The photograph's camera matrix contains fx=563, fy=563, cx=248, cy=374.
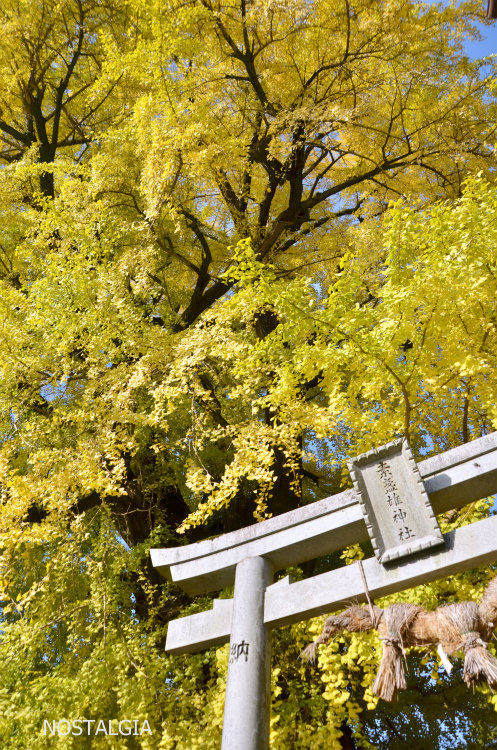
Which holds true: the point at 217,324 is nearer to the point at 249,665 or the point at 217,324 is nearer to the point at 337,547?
the point at 337,547

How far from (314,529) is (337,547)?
219mm

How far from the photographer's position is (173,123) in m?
7.27

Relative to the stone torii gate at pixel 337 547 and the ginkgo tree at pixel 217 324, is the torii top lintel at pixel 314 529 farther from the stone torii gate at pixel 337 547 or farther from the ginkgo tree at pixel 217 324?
the ginkgo tree at pixel 217 324

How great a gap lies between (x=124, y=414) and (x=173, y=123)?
392cm

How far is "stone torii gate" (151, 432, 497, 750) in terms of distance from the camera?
3156mm

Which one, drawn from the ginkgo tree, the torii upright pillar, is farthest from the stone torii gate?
the ginkgo tree

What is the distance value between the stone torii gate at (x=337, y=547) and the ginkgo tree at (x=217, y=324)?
38.2 inches

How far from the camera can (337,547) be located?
12.2 feet

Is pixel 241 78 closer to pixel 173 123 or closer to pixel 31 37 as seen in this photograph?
pixel 173 123

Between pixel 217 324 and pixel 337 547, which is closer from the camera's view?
pixel 337 547

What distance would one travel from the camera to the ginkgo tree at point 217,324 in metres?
4.90

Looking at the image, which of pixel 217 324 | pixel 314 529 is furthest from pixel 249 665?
pixel 217 324

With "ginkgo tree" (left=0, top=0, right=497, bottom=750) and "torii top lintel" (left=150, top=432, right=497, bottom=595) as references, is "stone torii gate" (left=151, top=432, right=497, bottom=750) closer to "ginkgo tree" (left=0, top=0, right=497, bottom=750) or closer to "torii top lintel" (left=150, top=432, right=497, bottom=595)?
"torii top lintel" (left=150, top=432, right=497, bottom=595)

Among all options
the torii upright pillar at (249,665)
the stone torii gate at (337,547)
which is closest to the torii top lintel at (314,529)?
the stone torii gate at (337,547)
